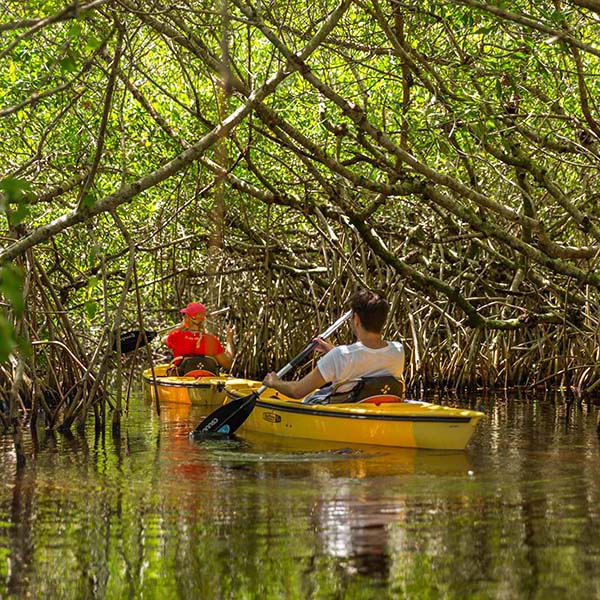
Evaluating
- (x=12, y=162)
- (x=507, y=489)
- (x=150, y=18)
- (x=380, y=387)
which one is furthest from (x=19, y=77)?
(x=507, y=489)

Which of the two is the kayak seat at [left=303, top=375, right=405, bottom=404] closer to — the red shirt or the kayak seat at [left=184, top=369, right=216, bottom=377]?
the kayak seat at [left=184, top=369, right=216, bottom=377]

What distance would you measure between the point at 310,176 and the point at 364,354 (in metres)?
5.21

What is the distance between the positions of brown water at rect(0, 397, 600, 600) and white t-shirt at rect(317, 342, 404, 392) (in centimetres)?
53

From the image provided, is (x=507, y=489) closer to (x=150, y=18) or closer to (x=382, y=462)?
(x=382, y=462)

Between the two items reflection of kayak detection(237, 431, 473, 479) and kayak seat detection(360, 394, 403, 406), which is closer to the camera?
reflection of kayak detection(237, 431, 473, 479)

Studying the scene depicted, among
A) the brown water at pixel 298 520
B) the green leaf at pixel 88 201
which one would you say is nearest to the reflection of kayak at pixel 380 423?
the brown water at pixel 298 520

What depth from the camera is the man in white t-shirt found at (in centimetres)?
858

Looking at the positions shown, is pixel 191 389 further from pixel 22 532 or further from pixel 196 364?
pixel 22 532

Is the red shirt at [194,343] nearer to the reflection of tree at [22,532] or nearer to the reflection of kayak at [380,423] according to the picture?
the reflection of kayak at [380,423]

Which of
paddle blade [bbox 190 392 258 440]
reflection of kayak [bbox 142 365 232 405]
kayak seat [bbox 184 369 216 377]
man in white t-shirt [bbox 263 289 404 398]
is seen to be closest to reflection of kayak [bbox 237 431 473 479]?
man in white t-shirt [bbox 263 289 404 398]

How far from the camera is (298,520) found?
5.67 m

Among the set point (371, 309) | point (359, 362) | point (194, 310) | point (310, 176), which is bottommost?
point (359, 362)

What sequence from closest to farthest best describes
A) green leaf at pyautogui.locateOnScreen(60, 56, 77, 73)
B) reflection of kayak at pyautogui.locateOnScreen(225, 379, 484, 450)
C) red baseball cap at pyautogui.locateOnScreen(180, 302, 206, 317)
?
green leaf at pyautogui.locateOnScreen(60, 56, 77, 73), reflection of kayak at pyautogui.locateOnScreen(225, 379, 484, 450), red baseball cap at pyautogui.locateOnScreen(180, 302, 206, 317)

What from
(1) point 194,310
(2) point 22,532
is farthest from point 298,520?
(1) point 194,310
